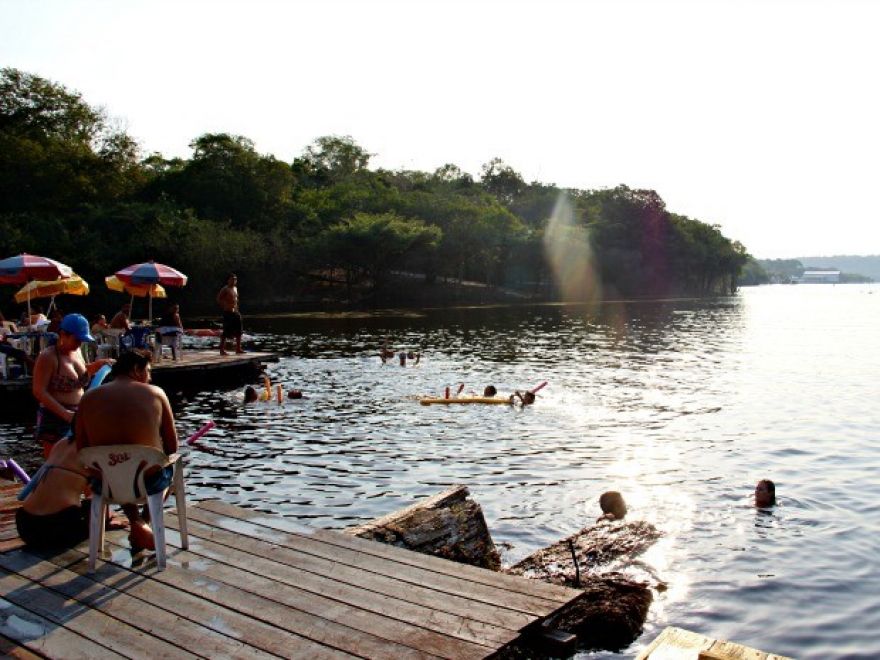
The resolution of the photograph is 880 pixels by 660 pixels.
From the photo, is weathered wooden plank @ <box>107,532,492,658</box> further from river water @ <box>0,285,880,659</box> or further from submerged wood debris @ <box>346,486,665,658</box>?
river water @ <box>0,285,880,659</box>

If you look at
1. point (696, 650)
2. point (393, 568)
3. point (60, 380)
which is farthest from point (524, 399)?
point (696, 650)

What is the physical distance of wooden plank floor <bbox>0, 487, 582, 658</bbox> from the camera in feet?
→ 17.7

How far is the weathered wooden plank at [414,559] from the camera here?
6.33 meters

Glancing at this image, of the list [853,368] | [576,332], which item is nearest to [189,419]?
[853,368]

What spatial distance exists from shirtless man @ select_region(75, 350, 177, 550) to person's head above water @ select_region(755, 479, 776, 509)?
9.96 meters

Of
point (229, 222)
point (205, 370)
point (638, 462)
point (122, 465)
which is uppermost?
point (229, 222)

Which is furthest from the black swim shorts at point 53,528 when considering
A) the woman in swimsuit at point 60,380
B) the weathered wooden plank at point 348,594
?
the woman in swimsuit at point 60,380

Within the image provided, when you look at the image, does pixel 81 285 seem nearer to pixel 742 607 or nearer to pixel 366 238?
pixel 742 607

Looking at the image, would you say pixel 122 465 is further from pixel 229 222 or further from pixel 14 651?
pixel 229 222

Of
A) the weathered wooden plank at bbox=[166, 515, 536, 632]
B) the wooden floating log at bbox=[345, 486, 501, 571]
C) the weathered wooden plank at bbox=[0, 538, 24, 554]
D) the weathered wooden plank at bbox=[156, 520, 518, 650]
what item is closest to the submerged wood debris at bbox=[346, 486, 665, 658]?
the wooden floating log at bbox=[345, 486, 501, 571]

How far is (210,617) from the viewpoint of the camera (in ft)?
19.0

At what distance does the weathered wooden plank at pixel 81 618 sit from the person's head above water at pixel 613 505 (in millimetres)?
8121

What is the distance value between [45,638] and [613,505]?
8.73 meters

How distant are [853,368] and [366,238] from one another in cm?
4855
